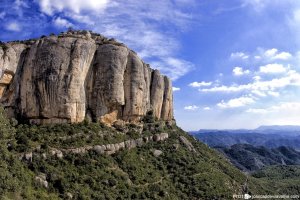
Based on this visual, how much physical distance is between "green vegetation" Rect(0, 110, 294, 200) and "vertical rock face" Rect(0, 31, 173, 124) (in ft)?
8.60

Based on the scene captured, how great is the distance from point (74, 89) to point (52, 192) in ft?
57.7

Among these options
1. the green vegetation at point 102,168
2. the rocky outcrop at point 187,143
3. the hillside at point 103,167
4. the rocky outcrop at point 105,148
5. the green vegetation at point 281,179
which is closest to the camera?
the green vegetation at point 102,168

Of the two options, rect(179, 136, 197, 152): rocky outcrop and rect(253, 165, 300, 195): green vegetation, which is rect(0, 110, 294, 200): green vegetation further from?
rect(253, 165, 300, 195): green vegetation

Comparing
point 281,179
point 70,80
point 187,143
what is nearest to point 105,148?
point 70,80

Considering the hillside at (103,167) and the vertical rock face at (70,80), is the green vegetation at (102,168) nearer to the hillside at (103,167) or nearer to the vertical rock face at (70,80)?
the hillside at (103,167)

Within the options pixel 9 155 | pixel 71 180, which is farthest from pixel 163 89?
pixel 9 155

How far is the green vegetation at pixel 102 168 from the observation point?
44.0m

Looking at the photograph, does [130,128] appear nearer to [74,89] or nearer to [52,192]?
[74,89]

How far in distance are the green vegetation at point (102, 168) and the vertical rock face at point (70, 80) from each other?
8.60 ft

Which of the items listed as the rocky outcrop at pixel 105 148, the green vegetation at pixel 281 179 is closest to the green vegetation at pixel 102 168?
the rocky outcrop at pixel 105 148

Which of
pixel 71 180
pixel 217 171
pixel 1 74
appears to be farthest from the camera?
pixel 217 171

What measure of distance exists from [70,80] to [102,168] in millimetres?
13519

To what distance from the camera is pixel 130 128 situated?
67688 mm

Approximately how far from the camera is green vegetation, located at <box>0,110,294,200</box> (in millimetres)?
44000
